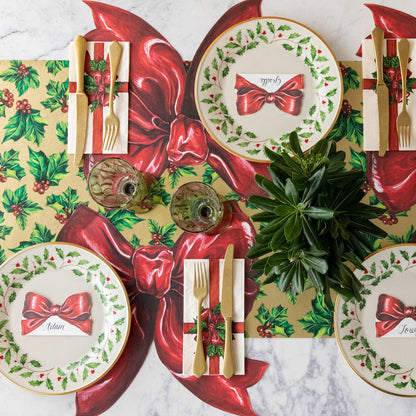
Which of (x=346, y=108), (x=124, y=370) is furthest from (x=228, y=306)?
(x=346, y=108)

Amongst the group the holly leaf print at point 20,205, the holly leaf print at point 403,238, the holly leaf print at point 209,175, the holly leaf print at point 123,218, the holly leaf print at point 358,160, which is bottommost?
the holly leaf print at point 403,238

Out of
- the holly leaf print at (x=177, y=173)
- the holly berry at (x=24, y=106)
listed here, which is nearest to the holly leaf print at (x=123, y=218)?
the holly leaf print at (x=177, y=173)

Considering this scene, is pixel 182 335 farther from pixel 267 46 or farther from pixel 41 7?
pixel 41 7

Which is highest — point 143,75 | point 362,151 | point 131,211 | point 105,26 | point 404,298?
point 105,26

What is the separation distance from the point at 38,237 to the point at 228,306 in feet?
1.84

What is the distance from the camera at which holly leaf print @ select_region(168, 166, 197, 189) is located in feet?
3.82

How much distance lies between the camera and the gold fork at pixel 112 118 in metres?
1.16

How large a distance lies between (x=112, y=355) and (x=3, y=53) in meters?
0.91

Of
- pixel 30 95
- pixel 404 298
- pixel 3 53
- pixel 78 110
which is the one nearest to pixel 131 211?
pixel 78 110

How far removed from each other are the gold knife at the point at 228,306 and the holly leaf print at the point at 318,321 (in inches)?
7.7

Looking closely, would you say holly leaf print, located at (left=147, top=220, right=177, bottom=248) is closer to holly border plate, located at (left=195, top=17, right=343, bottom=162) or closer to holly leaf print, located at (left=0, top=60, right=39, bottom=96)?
holly border plate, located at (left=195, top=17, right=343, bottom=162)

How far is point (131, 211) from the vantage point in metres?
1.16

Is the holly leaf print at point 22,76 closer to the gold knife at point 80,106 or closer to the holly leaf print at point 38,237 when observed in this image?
the gold knife at point 80,106

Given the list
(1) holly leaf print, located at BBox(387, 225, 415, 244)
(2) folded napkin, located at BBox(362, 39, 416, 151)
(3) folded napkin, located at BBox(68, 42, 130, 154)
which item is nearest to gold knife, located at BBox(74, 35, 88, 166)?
(3) folded napkin, located at BBox(68, 42, 130, 154)
